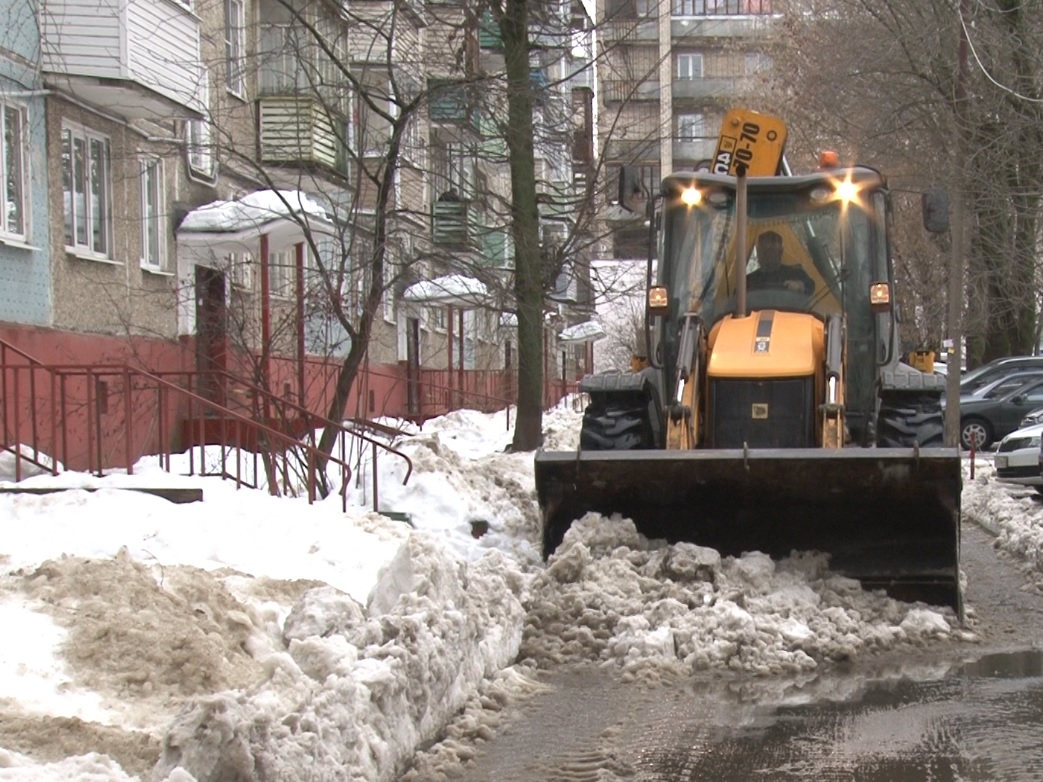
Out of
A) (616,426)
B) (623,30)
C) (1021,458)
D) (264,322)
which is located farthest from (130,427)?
(1021,458)

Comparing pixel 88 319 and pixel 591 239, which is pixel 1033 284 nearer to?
pixel 591 239

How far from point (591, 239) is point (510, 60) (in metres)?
2.70

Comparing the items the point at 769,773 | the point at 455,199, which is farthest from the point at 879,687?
Answer: the point at 455,199

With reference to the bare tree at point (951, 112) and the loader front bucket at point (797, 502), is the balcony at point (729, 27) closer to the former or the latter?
the bare tree at point (951, 112)

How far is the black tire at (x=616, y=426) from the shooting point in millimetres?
10297

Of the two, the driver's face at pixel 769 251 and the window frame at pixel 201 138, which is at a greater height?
the window frame at pixel 201 138

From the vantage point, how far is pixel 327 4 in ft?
45.4

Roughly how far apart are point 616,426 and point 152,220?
33.8 ft

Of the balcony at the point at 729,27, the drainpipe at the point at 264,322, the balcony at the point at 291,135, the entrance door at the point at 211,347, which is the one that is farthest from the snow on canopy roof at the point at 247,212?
the balcony at the point at 729,27

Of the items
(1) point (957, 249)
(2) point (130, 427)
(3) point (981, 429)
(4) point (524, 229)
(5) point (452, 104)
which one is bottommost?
(3) point (981, 429)

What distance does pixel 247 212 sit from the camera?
54.2ft

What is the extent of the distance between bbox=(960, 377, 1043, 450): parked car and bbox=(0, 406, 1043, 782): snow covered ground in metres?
16.5

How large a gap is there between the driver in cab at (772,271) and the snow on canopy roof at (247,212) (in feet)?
15.7

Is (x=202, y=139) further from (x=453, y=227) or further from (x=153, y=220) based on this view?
(x=453, y=227)
